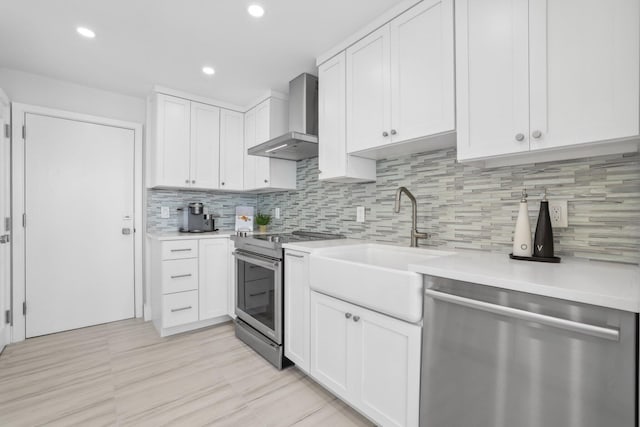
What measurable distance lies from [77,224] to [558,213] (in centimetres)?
375

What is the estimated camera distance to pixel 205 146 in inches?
126

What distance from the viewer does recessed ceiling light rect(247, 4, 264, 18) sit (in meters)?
1.80

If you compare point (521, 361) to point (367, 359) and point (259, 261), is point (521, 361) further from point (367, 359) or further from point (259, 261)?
point (259, 261)

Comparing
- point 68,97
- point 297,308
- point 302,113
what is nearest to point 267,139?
point 302,113

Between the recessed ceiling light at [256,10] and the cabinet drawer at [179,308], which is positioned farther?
the cabinet drawer at [179,308]

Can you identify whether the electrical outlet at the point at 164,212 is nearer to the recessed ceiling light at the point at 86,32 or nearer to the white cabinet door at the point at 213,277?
the white cabinet door at the point at 213,277

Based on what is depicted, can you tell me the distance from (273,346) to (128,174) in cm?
235

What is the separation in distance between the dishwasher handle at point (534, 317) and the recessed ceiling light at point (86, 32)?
2663 millimetres

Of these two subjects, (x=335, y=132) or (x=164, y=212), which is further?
(x=164, y=212)

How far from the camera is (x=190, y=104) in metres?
Answer: 3.09

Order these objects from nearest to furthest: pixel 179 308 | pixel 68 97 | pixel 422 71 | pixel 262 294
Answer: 1. pixel 422 71
2. pixel 262 294
3. pixel 179 308
4. pixel 68 97

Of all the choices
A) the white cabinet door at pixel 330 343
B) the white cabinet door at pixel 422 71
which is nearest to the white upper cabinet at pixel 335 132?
the white cabinet door at pixel 422 71

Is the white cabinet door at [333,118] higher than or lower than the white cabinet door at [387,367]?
higher

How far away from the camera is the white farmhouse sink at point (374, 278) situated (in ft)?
4.12
